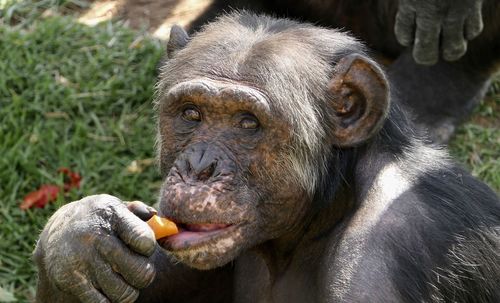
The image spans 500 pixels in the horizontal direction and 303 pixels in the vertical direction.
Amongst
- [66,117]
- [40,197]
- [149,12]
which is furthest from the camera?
[149,12]

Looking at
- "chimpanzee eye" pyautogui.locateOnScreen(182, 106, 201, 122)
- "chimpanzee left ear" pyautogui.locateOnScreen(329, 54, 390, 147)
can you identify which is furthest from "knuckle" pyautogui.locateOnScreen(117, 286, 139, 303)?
"chimpanzee left ear" pyautogui.locateOnScreen(329, 54, 390, 147)

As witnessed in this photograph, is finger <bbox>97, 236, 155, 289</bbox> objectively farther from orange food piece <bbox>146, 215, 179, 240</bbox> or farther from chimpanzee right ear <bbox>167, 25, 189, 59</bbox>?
chimpanzee right ear <bbox>167, 25, 189, 59</bbox>

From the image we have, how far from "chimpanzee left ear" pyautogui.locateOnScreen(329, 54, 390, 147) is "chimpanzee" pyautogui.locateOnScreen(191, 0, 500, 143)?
185cm

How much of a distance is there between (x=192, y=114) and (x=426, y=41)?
105 inches

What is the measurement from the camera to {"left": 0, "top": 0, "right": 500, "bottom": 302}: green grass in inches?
286

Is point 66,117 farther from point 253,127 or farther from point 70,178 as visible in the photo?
point 253,127

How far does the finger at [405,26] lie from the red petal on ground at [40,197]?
8.23 feet

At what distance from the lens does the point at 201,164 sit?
452 cm

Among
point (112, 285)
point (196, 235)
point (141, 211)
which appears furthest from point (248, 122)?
point (112, 285)

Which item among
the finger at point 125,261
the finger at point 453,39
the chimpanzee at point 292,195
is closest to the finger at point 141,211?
the chimpanzee at point 292,195

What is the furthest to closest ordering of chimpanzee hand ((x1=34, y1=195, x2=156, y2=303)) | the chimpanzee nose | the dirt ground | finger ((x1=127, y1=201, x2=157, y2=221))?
the dirt ground, finger ((x1=127, y1=201, x2=157, y2=221)), chimpanzee hand ((x1=34, y1=195, x2=156, y2=303)), the chimpanzee nose

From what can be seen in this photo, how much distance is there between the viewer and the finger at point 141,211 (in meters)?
4.91

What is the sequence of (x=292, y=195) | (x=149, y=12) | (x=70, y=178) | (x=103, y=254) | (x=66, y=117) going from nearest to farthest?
(x=103, y=254) < (x=292, y=195) < (x=70, y=178) < (x=66, y=117) < (x=149, y=12)

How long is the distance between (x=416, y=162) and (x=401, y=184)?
6.7 inches
